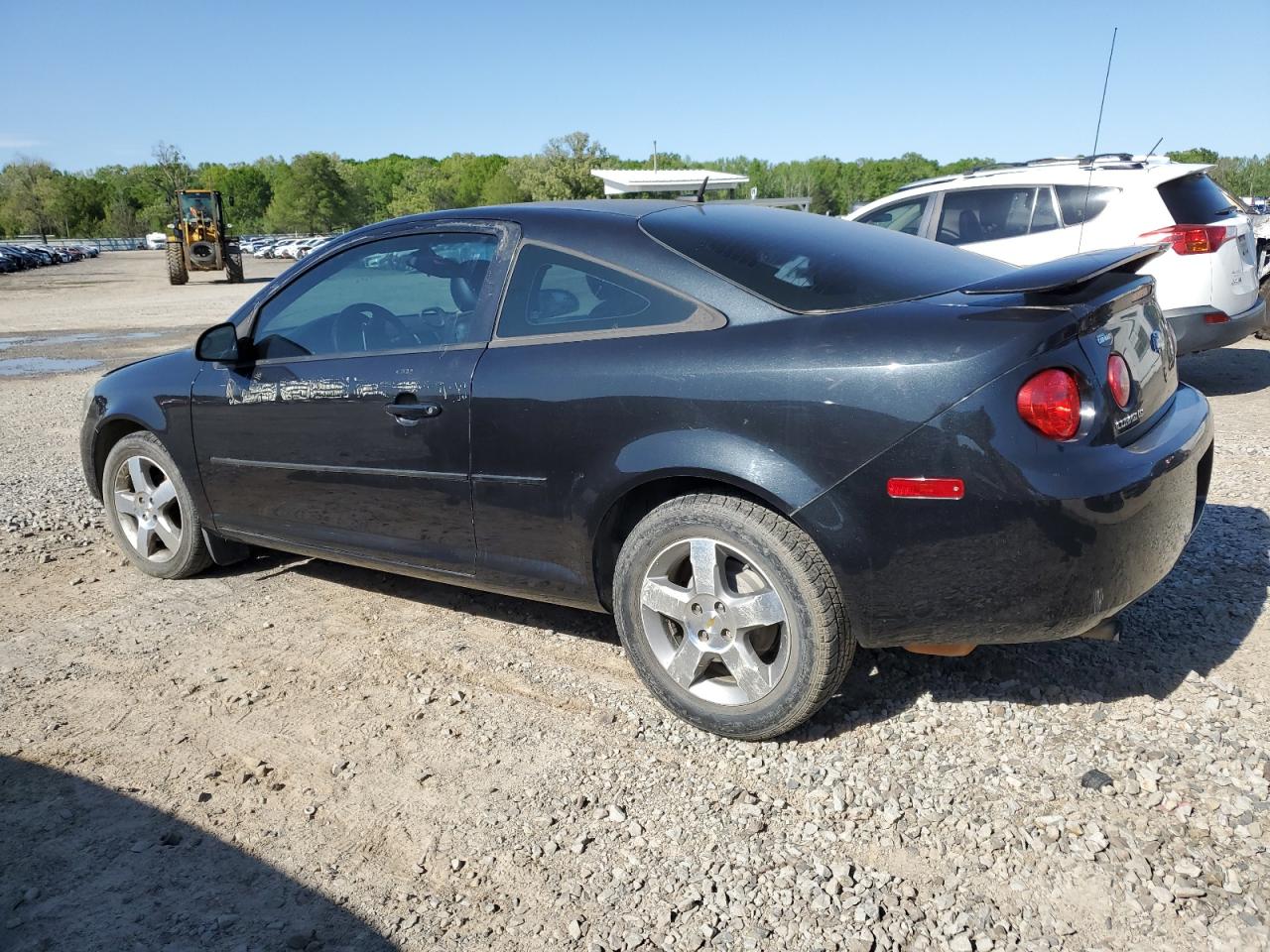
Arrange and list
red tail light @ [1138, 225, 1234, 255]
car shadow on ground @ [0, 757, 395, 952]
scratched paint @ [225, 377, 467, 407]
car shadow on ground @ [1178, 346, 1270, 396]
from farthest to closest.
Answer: car shadow on ground @ [1178, 346, 1270, 396] → red tail light @ [1138, 225, 1234, 255] → scratched paint @ [225, 377, 467, 407] → car shadow on ground @ [0, 757, 395, 952]

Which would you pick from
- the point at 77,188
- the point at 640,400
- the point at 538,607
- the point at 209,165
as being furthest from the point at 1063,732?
the point at 209,165

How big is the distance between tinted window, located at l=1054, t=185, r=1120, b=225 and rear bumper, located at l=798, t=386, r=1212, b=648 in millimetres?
5624

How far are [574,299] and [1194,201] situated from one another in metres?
6.34

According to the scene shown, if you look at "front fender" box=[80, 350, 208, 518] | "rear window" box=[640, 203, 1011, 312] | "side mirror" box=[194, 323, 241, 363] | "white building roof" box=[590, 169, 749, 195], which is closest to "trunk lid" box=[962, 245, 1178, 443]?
"rear window" box=[640, 203, 1011, 312]

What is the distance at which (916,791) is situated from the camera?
2781 mm

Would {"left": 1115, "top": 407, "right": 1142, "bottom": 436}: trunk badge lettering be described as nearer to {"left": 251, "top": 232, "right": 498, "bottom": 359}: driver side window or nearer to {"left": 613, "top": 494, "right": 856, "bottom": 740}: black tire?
{"left": 613, "top": 494, "right": 856, "bottom": 740}: black tire

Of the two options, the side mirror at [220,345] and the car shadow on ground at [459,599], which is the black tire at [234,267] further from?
the side mirror at [220,345]

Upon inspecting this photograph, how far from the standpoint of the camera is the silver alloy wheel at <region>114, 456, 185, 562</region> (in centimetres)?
469

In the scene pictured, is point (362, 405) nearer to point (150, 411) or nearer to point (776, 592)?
point (150, 411)

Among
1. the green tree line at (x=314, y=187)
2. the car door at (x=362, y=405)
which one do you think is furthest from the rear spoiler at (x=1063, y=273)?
the green tree line at (x=314, y=187)

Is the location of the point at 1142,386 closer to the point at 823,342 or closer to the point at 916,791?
the point at 823,342

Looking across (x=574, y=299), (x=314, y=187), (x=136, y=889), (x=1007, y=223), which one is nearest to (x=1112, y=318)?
(x=574, y=299)

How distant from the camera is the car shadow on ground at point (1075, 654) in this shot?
325cm


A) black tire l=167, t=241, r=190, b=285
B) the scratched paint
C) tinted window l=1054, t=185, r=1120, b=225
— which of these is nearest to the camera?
the scratched paint
